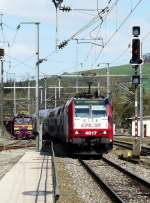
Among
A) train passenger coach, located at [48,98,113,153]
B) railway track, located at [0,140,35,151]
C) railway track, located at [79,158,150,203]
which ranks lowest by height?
railway track, located at [79,158,150,203]

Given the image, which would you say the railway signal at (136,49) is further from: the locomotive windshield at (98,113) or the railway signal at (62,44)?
the railway signal at (62,44)

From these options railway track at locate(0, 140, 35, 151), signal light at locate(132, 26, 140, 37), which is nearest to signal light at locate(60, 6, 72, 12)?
signal light at locate(132, 26, 140, 37)

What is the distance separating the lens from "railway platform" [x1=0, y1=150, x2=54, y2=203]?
49.1 ft

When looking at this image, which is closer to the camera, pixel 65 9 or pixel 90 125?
pixel 65 9

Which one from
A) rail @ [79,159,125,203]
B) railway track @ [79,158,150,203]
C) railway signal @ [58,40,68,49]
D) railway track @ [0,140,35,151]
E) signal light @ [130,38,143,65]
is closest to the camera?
rail @ [79,159,125,203]

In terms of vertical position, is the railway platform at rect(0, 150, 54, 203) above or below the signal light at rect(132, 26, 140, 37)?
below

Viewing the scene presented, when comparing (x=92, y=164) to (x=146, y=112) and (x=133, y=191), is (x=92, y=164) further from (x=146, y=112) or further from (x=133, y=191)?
(x=146, y=112)

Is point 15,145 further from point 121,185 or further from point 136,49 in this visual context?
point 121,185

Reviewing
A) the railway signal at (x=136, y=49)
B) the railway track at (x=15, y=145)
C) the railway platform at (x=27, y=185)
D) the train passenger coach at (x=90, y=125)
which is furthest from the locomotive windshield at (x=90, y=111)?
the railway track at (x=15, y=145)

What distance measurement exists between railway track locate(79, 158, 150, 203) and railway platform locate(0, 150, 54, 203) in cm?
156

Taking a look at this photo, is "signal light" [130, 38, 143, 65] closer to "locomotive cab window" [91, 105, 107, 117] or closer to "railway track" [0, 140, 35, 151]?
"locomotive cab window" [91, 105, 107, 117]

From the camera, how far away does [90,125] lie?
101 feet

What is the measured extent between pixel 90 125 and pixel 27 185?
42.5ft

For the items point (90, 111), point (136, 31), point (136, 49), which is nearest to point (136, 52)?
point (136, 49)
